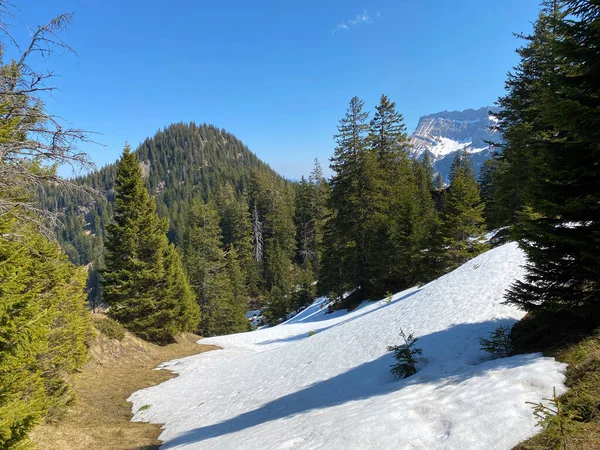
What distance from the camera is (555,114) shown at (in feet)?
17.8

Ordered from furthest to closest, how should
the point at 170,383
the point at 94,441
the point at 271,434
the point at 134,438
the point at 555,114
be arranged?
the point at 170,383, the point at 134,438, the point at 94,441, the point at 271,434, the point at 555,114

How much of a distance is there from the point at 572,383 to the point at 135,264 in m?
21.3

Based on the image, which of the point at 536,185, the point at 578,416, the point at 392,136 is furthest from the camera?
the point at 392,136

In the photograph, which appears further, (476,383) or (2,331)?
(476,383)

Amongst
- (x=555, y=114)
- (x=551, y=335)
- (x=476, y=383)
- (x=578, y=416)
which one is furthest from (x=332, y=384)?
(x=555, y=114)

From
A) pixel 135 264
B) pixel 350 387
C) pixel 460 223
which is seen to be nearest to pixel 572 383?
pixel 350 387

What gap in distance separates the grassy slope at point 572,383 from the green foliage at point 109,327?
63.5ft

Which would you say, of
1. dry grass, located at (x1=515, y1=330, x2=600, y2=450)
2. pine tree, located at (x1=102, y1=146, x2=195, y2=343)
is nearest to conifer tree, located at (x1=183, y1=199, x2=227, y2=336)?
pine tree, located at (x1=102, y1=146, x2=195, y2=343)

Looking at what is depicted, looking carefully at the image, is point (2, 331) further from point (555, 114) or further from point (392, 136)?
point (392, 136)

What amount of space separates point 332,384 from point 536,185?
711 cm

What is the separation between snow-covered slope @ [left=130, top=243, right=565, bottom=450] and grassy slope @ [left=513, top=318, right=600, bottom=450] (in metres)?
0.24

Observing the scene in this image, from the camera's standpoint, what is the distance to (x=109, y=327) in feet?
60.5

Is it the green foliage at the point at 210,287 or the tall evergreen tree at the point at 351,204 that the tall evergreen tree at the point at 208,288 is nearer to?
the green foliage at the point at 210,287

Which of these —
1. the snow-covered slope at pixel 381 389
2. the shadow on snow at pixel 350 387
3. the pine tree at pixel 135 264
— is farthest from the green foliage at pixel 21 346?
the pine tree at pixel 135 264
